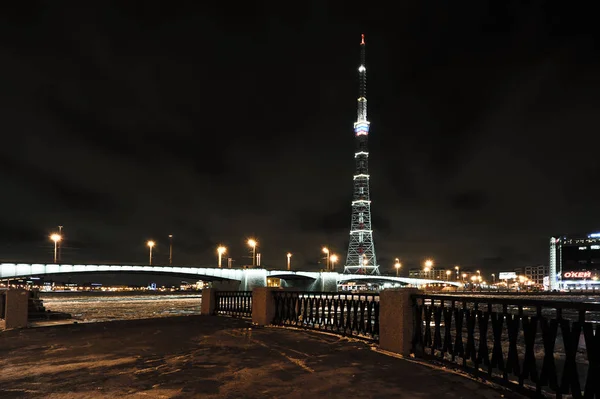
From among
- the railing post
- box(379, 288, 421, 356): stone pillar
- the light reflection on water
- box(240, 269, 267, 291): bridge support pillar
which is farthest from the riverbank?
box(240, 269, 267, 291): bridge support pillar

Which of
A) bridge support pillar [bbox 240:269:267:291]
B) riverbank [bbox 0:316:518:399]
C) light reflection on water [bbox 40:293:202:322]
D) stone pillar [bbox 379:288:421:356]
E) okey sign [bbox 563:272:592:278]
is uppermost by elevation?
stone pillar [bbox 379:288:421:356]

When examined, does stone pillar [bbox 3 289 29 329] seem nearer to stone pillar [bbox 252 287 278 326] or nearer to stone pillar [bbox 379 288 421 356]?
stone pillar [bbox 252 287 278 326]

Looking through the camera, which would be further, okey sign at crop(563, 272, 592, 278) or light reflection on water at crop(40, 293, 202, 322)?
okey sign at crop(563, 272, 592, 278)

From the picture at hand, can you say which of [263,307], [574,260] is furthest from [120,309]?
[574,260]

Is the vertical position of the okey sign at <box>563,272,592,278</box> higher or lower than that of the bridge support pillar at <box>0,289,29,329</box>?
lower

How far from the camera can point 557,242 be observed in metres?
187

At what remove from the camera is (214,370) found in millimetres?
7977

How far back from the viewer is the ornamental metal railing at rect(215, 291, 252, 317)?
18.5 metres

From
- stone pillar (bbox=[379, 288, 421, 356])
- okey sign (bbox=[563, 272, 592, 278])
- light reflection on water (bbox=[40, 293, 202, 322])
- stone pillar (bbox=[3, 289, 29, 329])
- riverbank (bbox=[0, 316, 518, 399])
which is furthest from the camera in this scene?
okey sign (bbox=[563, 272, 592, 278])

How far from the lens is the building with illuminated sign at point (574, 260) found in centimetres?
17225

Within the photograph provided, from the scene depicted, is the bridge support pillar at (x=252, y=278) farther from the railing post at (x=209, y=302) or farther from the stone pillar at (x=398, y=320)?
the stone pillar at (x=398, y=320)

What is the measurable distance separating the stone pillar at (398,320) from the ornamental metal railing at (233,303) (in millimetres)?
9339

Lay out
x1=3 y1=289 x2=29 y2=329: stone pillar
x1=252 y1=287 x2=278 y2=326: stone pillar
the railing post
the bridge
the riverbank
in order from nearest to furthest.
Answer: the riverbank → x1=252 y1=287 x2=278 y2=326: stone pillar → x1=3 y1=289 x2=29 y2=329: stone pillar → the railing post → the bridge

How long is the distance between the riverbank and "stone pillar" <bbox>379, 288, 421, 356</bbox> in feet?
1.63
